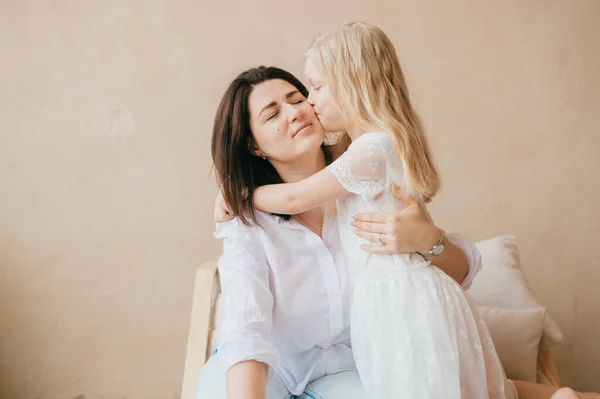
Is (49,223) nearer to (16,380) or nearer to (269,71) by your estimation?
(16,380)

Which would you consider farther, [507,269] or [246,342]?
[507,269]

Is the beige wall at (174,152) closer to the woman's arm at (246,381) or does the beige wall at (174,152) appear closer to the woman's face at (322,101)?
the woman's face at (322,101)

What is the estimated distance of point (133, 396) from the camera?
261 centimetres

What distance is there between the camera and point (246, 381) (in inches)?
51.7

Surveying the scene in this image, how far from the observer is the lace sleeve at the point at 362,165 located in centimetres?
141

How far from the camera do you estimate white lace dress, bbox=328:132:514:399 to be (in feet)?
4.40

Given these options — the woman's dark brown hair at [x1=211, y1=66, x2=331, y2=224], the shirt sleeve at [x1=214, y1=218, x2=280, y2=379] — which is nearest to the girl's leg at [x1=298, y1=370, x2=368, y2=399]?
the shirt sleeve at [x1=214, y1=218, x2=280, y2=379]

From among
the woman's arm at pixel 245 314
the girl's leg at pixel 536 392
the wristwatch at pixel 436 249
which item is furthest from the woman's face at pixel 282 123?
the girl's leg at pixel 536 392

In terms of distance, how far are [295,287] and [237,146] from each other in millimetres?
386

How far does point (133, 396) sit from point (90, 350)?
0.26 metres

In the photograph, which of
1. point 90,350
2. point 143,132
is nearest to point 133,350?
point 90,350

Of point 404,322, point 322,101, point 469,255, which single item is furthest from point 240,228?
point 469,255

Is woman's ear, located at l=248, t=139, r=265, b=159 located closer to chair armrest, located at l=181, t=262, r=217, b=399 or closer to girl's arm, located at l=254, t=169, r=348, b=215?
girl's arm, located at l=254, t=169, r=348, b=215

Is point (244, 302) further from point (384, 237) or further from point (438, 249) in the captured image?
point (438, 249)
